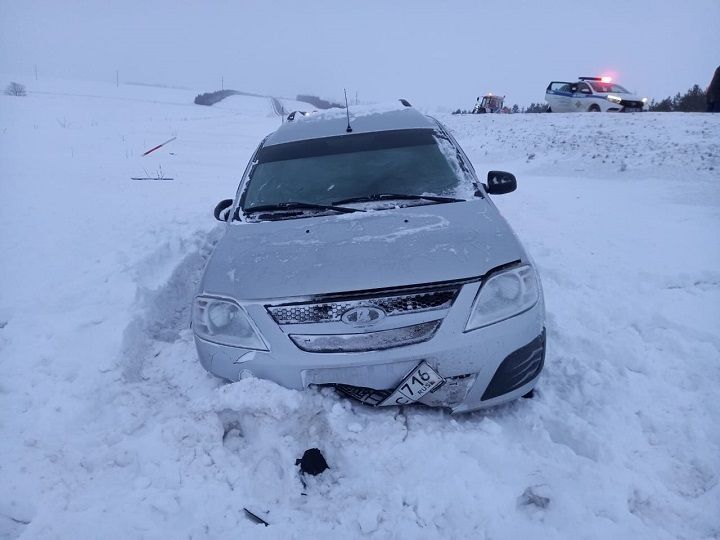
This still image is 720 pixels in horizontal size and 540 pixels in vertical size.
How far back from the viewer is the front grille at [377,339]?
2.18m

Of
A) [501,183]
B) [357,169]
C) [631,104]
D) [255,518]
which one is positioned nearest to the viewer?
[255,518]

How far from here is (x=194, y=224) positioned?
586 cm

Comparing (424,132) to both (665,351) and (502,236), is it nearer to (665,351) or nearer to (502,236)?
(502,236)

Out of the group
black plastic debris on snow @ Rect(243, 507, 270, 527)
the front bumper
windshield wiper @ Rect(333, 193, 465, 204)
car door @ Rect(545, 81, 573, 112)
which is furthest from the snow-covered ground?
A: car door @ Rect(545, 81, 573, 112)

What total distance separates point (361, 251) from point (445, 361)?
29.5 inches

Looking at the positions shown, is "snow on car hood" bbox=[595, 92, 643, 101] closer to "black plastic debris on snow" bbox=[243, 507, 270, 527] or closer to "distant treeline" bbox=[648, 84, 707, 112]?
"distant treeline" bbox=[648, 84, 707, 112]

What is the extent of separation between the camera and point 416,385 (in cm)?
221

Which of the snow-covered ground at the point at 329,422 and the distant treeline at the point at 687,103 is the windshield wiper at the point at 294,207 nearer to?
the snow-covered ground at the point at 329,422

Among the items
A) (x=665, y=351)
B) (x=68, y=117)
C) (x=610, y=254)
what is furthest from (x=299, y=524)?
(x=68, y=117)

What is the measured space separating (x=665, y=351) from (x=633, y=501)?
1.57 meters

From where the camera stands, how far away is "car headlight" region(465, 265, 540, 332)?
224cm

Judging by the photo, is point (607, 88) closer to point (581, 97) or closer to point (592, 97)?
point (592, 97)

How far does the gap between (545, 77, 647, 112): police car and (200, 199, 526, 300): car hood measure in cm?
2033

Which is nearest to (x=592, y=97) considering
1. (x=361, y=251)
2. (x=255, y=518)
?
(x=361, y=251)
